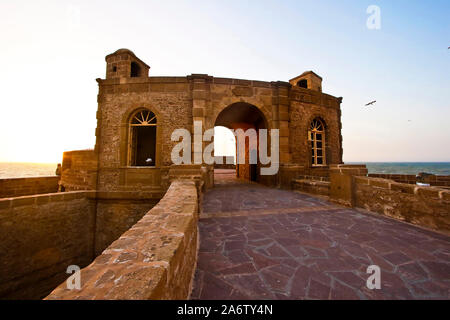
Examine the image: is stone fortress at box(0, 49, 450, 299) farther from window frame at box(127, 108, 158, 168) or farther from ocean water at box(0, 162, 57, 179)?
ocean water at box(0, 162, 57, 179)

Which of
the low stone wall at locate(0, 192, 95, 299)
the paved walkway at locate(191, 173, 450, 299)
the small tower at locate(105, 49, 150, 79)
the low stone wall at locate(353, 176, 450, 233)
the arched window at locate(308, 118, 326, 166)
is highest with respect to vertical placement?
the small tower at locate(105, 49, 150, 79)

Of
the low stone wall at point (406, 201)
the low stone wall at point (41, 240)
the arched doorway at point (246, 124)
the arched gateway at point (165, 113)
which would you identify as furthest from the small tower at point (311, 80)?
the low stone wall at point (41, 240)

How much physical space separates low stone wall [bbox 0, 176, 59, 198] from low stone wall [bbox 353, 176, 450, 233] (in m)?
15.3

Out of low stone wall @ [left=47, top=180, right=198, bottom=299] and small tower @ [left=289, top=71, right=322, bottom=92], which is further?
small tower @ [left=289, top=71, right=322, bottom=92]

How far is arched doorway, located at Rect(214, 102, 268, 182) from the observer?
9538 mm

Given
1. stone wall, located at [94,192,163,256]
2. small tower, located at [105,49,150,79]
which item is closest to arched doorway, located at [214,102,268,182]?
small tower, located at [105,49,150,79]

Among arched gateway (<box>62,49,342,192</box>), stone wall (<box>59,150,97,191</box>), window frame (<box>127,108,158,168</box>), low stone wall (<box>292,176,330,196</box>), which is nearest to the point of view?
low stone wall (<box>292,176,330,196</box>)

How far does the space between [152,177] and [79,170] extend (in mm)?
3684

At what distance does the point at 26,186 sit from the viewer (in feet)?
32.3

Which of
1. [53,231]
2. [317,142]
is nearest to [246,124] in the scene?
[317,142]

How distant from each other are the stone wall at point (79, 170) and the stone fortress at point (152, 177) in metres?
0.05

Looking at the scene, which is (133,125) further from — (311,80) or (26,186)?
(311,80)
